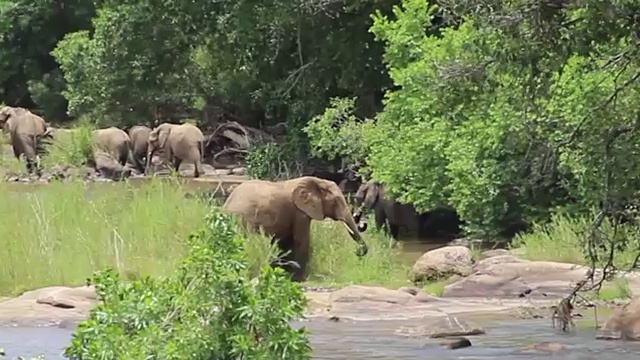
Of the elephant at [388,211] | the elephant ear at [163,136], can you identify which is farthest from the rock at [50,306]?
the elephant ear at [163,136]

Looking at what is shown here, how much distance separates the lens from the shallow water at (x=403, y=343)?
1149 cm

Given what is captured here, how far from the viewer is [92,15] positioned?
154 feet

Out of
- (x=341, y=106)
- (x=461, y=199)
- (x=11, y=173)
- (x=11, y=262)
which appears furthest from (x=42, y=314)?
(x=11, y=173)

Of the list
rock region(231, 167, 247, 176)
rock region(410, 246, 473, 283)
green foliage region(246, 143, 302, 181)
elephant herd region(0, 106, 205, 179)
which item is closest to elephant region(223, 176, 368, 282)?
rock region(410, 246, 473, 283)

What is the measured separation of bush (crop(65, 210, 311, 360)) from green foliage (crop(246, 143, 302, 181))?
21.0 m

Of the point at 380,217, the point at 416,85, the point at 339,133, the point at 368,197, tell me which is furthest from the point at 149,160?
the point at 416,85

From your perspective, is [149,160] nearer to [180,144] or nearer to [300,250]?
[180,144]

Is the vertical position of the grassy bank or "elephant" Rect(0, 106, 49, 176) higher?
"elephant" Rect(0, 106, 49, 176)

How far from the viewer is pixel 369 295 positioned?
14.1m

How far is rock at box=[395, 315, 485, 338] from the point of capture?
12367mm

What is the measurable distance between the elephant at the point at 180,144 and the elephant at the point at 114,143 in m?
0.74

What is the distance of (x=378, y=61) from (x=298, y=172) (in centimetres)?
284

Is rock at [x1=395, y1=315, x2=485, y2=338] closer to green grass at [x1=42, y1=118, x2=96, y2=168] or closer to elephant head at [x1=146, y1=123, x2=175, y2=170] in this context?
elephant head at [x1=146, y1=123, x2=175, y2=170]

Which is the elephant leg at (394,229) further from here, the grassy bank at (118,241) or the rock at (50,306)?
the rock at (50,306)
